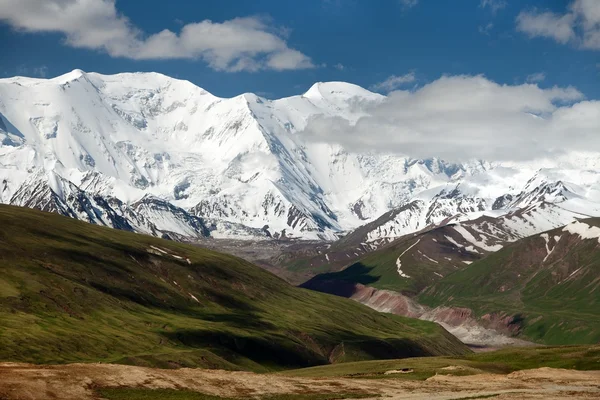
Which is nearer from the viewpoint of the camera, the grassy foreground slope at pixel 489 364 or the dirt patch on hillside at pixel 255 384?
the dirt patch on hillside at pixel 255 384

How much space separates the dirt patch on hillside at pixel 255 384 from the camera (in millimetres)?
87438

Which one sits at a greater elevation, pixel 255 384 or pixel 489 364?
pixel 489 364

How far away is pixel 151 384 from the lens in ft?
322

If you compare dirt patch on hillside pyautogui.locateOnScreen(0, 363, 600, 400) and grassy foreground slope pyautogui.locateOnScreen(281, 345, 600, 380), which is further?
grassy foreground slope pyautogui.locateOnScreen(281, 345, 600, 380)

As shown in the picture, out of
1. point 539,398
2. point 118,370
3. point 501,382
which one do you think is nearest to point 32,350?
point 118,370

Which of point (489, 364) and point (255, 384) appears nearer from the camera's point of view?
point (255, 384)

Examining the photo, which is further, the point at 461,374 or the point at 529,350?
the point at 529,350

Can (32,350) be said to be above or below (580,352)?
below

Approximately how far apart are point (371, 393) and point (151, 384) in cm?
2759

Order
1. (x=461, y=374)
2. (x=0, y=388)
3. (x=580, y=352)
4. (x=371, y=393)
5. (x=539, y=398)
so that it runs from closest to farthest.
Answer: (x=0, y=388) → (x=539, y=398) → (x=371, y=393) → (x=461, y=374) → (x=580, y=352)

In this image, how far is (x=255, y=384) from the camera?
4250 inches

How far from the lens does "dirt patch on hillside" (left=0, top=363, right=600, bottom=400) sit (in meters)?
87.4

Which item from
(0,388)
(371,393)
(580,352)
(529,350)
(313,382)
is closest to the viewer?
(0,388)

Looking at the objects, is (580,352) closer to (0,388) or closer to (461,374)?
(461,374)
